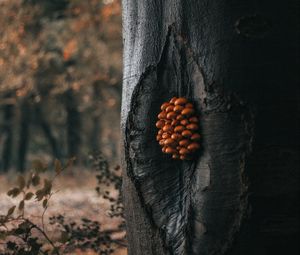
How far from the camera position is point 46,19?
22844 mm

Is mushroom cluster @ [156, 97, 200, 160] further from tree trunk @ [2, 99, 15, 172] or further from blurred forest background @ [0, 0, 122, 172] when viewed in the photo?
tree trunk @ [2, 99, 15, 172]

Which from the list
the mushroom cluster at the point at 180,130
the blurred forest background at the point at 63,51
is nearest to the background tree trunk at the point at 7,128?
the blurred forest background at the point at 63,51

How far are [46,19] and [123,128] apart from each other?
20.6 metres

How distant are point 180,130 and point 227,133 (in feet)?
0.71

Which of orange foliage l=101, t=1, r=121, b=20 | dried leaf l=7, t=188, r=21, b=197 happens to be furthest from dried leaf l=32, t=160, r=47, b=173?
orange foliage l=101, t=1, r=121, b=20

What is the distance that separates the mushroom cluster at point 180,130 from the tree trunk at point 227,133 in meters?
0.04

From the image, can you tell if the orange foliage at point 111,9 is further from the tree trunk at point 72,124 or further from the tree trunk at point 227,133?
the tree trunk at point 72,124

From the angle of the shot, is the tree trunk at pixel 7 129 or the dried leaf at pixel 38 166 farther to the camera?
the tree trunk at pixel 7 129

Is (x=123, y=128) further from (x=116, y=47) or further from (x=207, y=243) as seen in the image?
(x=116, y=47)

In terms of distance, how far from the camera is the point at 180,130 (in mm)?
2643

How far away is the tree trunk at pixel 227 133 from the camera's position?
97.5 inches

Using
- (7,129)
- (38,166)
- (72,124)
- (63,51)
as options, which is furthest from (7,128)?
(38,166)

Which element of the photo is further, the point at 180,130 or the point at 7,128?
the point at 7,128

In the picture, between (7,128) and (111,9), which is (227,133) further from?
(7,128)
